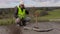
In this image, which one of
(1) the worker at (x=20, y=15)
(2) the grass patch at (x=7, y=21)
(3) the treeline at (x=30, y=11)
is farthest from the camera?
(3) the treeline at (x=30, y=11)

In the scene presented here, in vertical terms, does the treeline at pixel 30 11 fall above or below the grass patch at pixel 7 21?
above

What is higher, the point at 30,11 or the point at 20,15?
A: the point at 20,15

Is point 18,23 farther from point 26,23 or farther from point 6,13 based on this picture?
point 6,13

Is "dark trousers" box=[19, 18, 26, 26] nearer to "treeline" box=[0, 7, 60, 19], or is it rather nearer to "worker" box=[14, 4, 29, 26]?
"worker" box=[14, 4, 29, 26]

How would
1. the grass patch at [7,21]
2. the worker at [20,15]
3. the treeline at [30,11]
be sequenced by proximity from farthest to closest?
the treeline at [30,11] < the grass patch at [7,21] < the worker at [20,15]

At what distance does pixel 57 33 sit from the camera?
33.4 ft

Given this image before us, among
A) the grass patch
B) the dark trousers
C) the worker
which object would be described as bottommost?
the grass patch

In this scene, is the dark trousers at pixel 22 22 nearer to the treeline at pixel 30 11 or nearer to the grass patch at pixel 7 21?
the grass patch at pixel 7 21

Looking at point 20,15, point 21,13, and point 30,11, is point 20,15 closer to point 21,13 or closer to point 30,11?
point 21,13

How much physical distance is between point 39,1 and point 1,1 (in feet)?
6.60

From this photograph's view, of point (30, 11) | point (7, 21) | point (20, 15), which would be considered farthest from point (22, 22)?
point (30, 11)

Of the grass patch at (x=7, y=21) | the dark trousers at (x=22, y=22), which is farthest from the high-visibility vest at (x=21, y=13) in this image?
the grass patch at (x=7, y=21)

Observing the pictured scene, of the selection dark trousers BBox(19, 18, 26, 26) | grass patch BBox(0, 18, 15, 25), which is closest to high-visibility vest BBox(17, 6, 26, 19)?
dark trousers BBox(19, 18, 26, 26)

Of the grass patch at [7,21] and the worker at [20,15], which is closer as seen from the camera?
the worker at [20,15]
